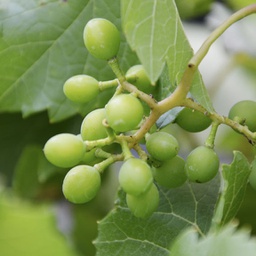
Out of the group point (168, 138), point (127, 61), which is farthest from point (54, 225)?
point (127, 61)

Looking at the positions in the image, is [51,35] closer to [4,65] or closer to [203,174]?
[4,65]

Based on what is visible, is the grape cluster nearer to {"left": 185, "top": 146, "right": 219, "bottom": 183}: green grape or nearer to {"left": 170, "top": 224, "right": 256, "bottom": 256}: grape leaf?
{"left": 185, "top": 146, "right": 219, "bottom": 183}: green grape

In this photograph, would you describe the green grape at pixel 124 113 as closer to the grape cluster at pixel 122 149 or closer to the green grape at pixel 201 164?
the grape cluster at pixel 122 149

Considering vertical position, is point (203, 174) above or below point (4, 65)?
above

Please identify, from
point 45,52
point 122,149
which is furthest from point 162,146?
point 45,52

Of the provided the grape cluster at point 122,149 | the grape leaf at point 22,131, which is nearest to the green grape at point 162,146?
the grape cluster at point 122,149

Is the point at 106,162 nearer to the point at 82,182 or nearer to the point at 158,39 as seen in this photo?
the point at 82,182

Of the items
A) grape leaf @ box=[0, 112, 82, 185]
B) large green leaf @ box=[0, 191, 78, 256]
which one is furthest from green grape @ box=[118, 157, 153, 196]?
grape leaf @ box=[0, 112, 82, 185]
